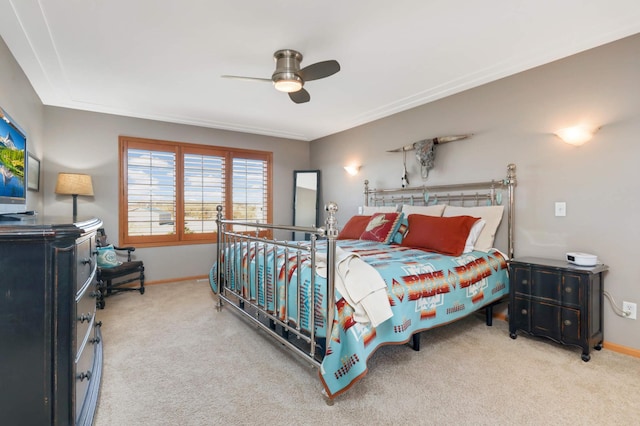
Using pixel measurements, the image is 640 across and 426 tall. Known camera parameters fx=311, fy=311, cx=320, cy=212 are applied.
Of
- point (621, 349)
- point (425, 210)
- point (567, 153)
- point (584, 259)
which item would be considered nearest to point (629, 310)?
point (621, 349)

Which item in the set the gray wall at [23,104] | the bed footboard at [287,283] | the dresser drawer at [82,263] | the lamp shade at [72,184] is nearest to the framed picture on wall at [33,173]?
the gray wall at [23,104]

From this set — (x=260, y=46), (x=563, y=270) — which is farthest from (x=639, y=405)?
(x=260, y=46)

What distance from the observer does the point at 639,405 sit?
1.78 metres

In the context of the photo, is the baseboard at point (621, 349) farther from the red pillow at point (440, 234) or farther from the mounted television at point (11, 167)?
the mounted television at point (11, 167)

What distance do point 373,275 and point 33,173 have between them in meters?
3.93

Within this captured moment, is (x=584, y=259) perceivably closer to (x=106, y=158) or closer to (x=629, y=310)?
(x=629, y=310)

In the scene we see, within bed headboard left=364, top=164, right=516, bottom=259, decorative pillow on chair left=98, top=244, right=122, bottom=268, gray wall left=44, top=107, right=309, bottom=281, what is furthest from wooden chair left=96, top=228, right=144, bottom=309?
bed headboard left=364, top=164, right=516, bottom=259

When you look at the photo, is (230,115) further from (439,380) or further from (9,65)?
(439,380)

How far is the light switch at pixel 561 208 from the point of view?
9.05 feet

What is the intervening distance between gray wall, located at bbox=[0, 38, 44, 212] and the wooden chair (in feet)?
3.08

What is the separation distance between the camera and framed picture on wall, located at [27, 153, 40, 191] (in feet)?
10.9

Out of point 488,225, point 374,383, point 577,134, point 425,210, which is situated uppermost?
point 577,134

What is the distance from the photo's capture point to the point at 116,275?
146 inches

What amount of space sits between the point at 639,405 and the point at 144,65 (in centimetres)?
442
